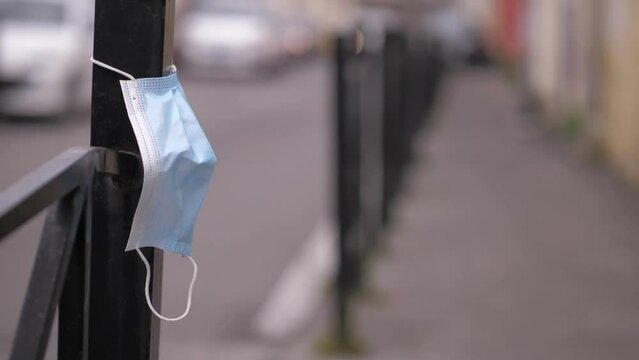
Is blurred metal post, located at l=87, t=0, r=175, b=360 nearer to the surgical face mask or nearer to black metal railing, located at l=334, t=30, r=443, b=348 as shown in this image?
the surgical face mask

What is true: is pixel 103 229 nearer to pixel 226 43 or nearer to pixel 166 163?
pixel 166 163

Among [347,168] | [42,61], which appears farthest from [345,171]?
[42,61]

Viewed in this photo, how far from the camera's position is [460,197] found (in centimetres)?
1165

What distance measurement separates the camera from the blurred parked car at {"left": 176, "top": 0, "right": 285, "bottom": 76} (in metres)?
24.9

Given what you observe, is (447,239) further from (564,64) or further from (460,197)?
(564,64)

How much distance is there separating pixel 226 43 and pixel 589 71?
1104cm

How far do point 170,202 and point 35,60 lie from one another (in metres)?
13.8

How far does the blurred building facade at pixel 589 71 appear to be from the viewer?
12.3 metres

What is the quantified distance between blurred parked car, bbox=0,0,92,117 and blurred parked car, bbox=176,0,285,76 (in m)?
7.64

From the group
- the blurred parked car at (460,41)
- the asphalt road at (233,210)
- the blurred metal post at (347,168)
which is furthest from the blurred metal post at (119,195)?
the blurred parked car at (460,41)

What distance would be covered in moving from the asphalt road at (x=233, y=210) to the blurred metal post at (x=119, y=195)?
1161mm

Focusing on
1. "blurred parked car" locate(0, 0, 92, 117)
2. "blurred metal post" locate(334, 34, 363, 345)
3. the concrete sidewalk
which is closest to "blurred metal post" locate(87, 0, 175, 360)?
the concrete sidewalk

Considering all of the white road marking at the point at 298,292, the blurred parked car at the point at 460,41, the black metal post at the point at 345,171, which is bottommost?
the white road marking at the point at 298,292

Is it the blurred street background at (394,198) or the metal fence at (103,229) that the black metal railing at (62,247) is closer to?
the metal fence at (103,229)
